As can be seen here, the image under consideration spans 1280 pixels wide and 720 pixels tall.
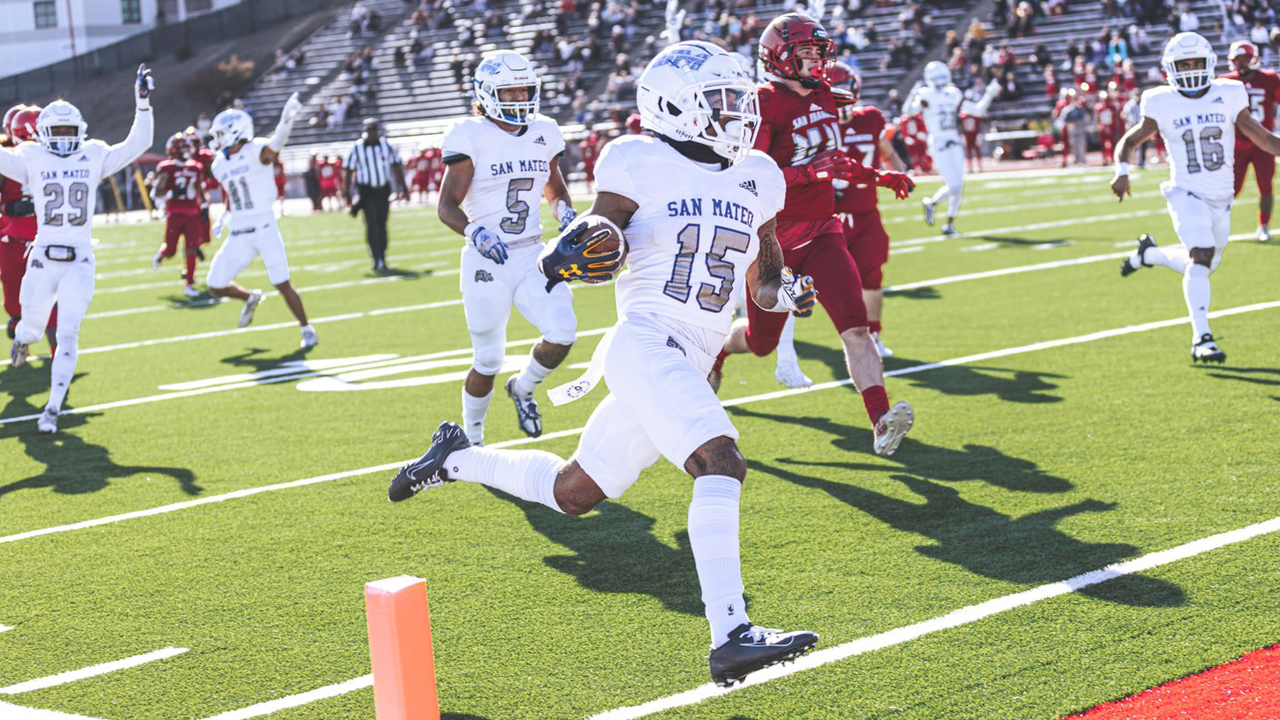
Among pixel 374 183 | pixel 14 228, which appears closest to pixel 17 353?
pixel 14 228

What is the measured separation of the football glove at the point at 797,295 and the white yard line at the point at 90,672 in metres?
2.19

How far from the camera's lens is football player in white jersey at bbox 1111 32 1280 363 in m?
8.38

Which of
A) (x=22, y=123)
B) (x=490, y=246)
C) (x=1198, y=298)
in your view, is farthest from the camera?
(x=22, y=123)

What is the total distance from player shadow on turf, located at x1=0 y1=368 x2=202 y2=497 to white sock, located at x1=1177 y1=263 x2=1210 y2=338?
5643 millimetres

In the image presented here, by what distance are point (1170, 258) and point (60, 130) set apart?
22.9 ft

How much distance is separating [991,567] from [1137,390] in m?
3.22

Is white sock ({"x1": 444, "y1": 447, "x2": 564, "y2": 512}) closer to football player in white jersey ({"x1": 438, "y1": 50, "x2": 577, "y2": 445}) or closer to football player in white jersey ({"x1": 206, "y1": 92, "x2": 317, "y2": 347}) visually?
football player in white jersey ({"x1": 438, "y1": 50, "x2": 577, "y2": 445})

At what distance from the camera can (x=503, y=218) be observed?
23.0 feet

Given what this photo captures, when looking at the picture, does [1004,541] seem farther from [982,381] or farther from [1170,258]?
[1170,258]

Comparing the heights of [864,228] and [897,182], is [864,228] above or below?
below

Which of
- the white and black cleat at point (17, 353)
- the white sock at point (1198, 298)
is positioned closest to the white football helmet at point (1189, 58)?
the white sock at point (1198, 298)

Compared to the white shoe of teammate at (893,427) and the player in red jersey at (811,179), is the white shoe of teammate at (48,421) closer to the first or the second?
the player in red jersey at (811,179)

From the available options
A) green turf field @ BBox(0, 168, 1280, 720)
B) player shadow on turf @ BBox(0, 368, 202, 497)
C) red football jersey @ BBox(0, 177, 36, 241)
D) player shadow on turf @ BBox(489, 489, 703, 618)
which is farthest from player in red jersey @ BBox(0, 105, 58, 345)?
player shadow on turf @ BBox(489, 489, 703, 618)

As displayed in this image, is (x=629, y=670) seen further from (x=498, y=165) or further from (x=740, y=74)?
(x=498, y=165)
